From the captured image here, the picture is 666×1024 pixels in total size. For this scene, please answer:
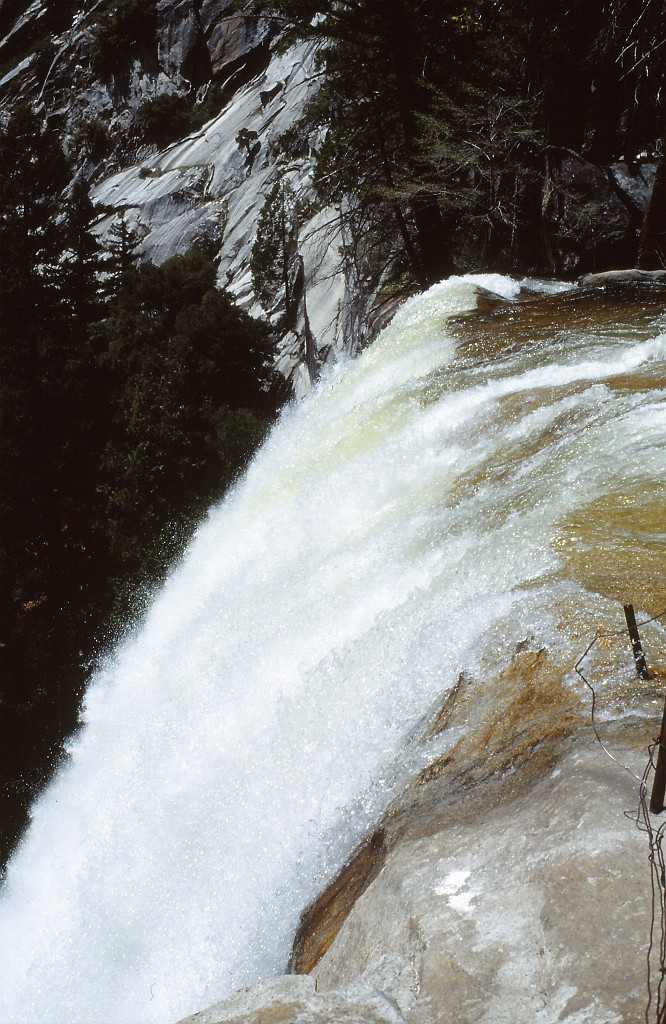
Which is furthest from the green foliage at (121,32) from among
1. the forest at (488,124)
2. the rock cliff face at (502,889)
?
the rock cliff face at (502,889)

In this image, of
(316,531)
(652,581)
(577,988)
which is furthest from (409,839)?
(316,531)

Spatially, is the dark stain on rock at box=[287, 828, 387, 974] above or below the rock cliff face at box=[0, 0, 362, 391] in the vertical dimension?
below

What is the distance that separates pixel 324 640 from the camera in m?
4.84

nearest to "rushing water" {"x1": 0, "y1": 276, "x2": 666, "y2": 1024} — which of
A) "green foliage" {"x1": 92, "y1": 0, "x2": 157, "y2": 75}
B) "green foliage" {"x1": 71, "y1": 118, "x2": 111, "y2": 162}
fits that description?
"green foliage" {"x1": 71, "y1": 118, "x2": 111, "y2": 162}

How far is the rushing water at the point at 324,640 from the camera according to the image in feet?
11.7

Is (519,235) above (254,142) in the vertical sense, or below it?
below

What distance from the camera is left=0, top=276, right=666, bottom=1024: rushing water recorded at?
3576 mm

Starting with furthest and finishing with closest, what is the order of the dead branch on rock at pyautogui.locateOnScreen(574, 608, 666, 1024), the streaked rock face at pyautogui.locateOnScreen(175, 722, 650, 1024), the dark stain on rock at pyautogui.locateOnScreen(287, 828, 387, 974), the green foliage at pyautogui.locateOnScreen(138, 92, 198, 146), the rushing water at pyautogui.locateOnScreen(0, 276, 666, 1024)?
the green foliage at pyautogui.locateOnScreen(138, 92, 198, 146)
the rushing water at pyautogui.locateOnScreen(0, 276, 666, 1024)
the dark stain on rock at pyautogui.locateOnScreen(287, 828, 387, 974)
the streaked rock face at pyautogui.locateOnScreen(175, 722, 650, 1024)
the dead branch on rock at pyautogui.locateOnScreen(574, 608, 666, 1024)

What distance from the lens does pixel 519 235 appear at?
10.6 m

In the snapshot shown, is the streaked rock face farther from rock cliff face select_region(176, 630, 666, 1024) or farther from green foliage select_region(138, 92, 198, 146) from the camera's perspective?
green foliage select_region(138, 92, 198, 146)

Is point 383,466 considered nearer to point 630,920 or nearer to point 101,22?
point 630,920

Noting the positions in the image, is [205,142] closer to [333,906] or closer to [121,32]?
[121,32]

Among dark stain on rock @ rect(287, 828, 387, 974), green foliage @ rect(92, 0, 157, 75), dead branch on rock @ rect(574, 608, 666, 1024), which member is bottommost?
dark stain on rock @ rect(287, 828, 387, 974)

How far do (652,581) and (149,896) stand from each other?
3.59 m
